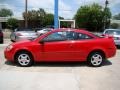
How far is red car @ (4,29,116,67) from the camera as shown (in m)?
10.4

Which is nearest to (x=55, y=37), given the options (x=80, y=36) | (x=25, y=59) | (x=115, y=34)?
(x=80, y=36)

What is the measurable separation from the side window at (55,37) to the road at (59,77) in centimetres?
107

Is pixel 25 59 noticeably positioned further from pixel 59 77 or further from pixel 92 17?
pixel 92 17

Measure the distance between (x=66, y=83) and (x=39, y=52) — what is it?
291 centimetres

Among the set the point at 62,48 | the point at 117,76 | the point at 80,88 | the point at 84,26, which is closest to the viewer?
the point at 80,88

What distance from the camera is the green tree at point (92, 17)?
51312mm

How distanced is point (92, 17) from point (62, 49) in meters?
41.7

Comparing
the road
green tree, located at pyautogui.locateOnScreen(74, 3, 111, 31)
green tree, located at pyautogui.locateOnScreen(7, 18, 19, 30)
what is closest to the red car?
the road

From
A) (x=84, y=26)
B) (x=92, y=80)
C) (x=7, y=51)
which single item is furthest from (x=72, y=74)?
(x=84, y=26)

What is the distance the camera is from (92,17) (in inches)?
2021

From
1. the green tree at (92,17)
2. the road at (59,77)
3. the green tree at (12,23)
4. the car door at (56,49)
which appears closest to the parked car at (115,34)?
the road at (59,77)

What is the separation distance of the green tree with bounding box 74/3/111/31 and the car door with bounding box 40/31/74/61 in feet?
136

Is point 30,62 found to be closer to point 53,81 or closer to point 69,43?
point 69,43

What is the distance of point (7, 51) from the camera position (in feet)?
35.0
